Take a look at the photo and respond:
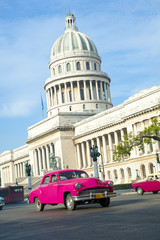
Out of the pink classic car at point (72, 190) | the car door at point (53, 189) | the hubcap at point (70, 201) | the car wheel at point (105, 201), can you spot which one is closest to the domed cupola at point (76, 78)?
the pink classic car at point (72, 190)

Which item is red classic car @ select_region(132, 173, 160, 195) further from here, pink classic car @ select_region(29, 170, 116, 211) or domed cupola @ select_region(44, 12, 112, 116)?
domed cupola @ select_region(44, 12, 112, 116)

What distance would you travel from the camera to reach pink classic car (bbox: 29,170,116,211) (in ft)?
57.0

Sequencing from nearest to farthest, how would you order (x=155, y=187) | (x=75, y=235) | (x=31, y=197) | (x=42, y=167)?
1. (x=75, y=235)
2. (x=31, y=197)
3. (x=155, y=187)
4. (x=42, y=167)

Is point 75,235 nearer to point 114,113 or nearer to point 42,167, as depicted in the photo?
point 114,113

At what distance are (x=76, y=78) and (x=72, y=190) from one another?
292 ft

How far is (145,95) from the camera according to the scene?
65375 millimetres

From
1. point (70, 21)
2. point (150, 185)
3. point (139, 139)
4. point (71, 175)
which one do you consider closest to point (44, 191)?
point (71, 175)

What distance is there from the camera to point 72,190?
17.4 metres

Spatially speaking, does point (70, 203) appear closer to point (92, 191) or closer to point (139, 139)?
point (92, 191)

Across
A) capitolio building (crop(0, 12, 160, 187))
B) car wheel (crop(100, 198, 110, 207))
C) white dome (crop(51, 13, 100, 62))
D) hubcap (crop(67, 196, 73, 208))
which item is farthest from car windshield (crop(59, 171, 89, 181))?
white dome (crop(51, 13, 100, 62))

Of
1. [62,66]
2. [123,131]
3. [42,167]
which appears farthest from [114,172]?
[62,66]

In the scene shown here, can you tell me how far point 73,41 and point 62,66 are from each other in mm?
7951

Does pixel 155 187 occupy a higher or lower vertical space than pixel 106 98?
lower

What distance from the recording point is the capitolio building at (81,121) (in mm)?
67562
